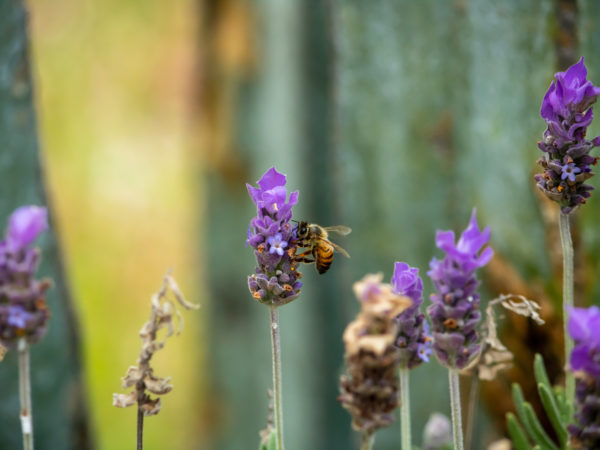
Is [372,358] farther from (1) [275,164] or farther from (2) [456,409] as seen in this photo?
(1) [275,164]

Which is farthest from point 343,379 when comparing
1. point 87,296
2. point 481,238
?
point 87,296

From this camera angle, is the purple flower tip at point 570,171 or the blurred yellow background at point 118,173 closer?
the purple flower tip at point 570,171

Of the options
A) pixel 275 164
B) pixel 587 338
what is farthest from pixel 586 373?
pixel 275 164

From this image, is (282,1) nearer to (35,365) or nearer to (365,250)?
(365,250)

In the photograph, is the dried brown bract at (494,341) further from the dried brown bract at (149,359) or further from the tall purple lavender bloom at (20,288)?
the tall purple lavender bloom at (20,288)

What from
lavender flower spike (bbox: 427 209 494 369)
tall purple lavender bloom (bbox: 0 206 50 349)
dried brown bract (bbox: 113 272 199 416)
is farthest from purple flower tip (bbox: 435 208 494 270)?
tall purple lavender bloom (bbox: 0 206 50 349)

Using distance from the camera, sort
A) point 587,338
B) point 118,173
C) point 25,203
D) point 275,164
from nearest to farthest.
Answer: point 587,338
point 25,203
point 275,164
point 118,173

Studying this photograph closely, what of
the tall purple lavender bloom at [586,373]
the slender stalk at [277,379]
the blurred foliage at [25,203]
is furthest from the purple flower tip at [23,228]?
the blurred foliage at [25,203]
